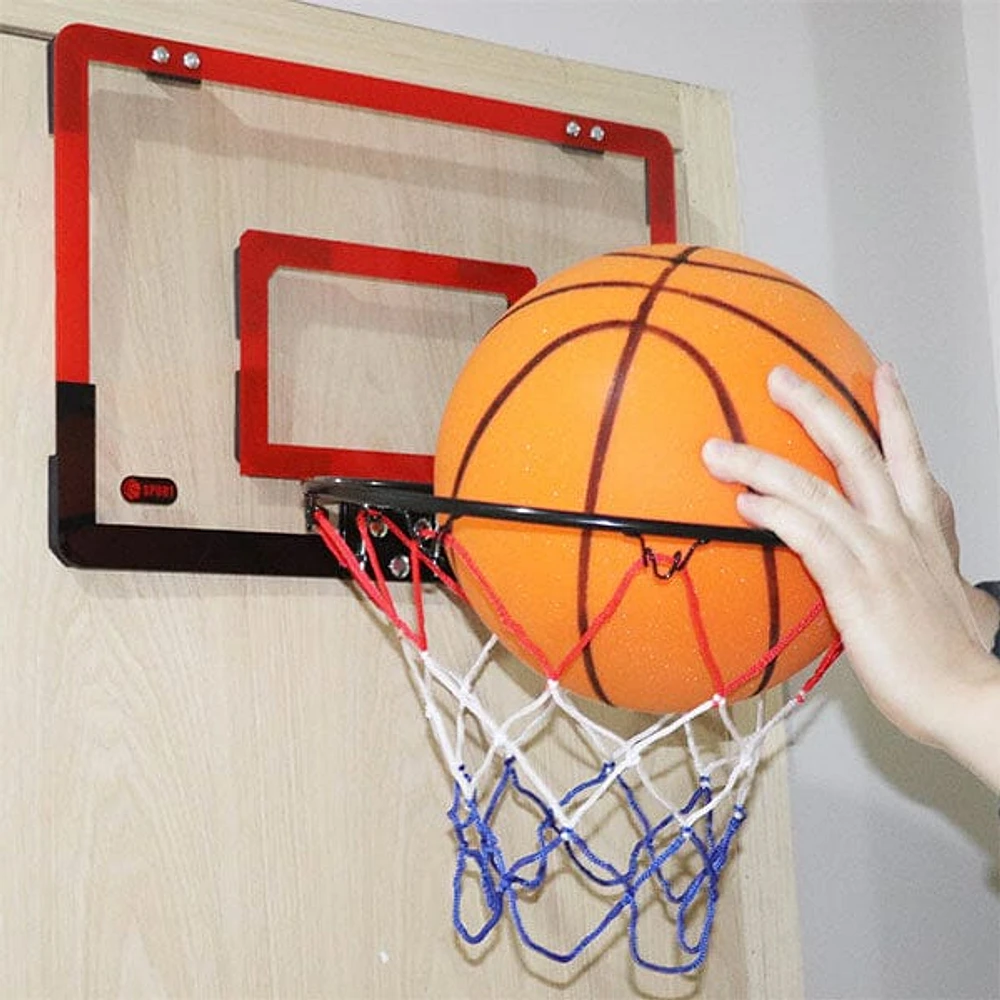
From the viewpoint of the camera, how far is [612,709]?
1.69 metres

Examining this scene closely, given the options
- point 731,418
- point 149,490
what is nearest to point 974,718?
point 731,418

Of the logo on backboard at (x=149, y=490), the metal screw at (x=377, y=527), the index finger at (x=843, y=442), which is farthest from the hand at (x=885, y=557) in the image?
the logo on backboard at (x=149, y=490)

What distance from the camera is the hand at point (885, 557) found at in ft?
3.82

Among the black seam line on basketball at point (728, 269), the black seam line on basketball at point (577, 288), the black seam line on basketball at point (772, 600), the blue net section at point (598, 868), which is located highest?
the black seam line on basketball at point (728, 269)

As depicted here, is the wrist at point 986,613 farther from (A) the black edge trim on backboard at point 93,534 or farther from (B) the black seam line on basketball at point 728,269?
(A) the black edge trim on backboard at point 93,534

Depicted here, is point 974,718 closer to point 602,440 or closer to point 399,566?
point 602,440

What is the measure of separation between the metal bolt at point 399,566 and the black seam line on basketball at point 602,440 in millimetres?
358

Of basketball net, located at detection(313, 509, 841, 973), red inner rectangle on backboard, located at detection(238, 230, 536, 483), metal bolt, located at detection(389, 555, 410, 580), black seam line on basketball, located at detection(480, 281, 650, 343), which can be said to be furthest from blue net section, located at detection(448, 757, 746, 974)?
black seam line on basketball, located at detection(480, 281, 650, 343)

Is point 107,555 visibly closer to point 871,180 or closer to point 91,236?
point 91,236

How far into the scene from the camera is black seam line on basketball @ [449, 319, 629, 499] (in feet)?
Answer: 4.02

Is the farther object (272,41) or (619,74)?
(619,74)

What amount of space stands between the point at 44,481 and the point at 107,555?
9 centimetres

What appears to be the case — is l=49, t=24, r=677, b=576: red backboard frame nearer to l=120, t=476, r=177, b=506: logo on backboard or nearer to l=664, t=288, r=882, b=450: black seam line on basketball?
l=120, t=476, r=177, b=506: logo on backboard

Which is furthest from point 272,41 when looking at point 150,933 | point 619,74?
point 150,933
